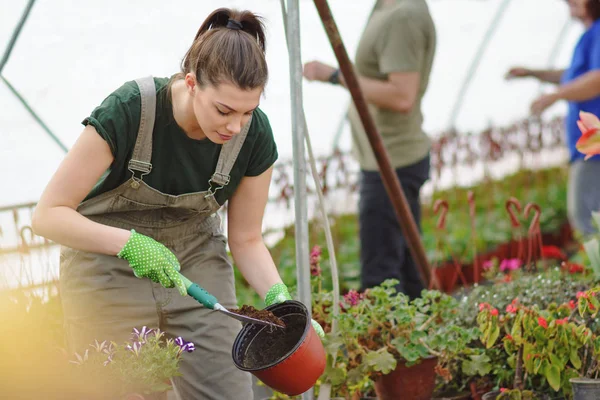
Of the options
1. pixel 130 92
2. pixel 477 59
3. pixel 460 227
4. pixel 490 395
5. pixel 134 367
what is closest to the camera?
pixel 134 367

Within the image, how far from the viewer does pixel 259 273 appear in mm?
2223

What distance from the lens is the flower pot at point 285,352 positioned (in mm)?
1761

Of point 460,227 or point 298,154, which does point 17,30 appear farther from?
point 460,227

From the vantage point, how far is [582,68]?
4043 millimetres

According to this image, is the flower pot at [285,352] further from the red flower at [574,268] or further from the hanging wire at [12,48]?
the hanging wire at [12,48]

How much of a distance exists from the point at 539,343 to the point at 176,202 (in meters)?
1.07

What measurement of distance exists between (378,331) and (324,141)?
4.07 meters

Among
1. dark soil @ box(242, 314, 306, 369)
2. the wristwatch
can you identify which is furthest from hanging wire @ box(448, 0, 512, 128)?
dark soil @ box(242, 314, 306, 369)

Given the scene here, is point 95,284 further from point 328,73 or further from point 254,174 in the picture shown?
point 328,73

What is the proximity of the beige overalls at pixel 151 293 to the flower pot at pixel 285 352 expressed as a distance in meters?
0.22

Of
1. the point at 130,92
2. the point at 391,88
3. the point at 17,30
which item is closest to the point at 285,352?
the point at 130,92

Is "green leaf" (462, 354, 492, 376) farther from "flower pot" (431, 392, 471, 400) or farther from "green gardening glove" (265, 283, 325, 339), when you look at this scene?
"green gardening glove" (265, 283, 325, 339)

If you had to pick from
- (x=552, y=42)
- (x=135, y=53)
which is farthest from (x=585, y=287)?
(x=552, y=42)

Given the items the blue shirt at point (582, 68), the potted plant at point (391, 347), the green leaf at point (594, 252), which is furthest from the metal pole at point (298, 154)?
the blue shirt at point (582, 68)
